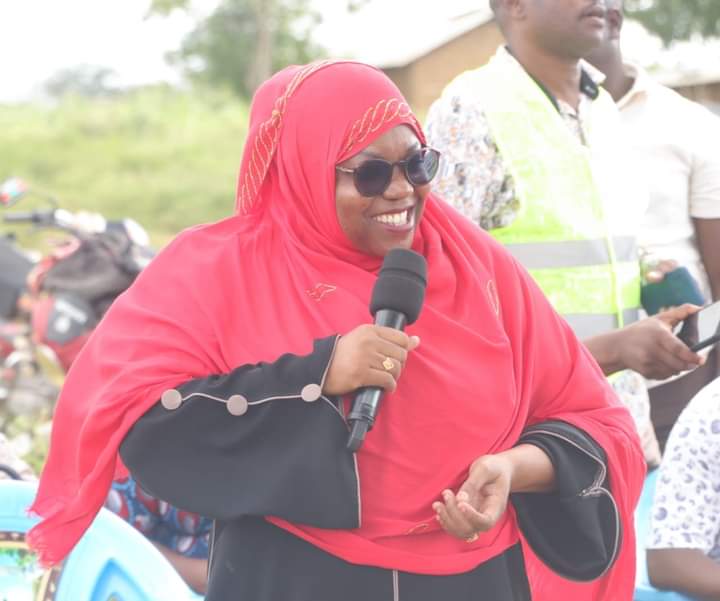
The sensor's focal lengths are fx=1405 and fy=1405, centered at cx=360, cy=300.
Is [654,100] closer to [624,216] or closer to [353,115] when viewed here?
[624,216]

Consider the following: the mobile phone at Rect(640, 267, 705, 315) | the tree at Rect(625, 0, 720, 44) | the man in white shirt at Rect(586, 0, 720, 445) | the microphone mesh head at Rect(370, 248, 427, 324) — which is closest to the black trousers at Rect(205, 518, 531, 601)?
the microphone mesh head at Rect(370, 248, 427, 324)

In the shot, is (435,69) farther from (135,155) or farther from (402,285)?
(135,155)

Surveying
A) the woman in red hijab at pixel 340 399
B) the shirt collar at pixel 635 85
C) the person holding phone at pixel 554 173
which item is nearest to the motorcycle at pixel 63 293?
the shirt collar at pixel 635 85

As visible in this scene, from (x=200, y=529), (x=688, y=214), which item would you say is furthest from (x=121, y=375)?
(x=688, y=214)

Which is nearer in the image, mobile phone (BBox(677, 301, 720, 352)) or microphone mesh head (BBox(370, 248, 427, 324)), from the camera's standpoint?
microphone mesh head (BBox(370, 248, 427, 324))

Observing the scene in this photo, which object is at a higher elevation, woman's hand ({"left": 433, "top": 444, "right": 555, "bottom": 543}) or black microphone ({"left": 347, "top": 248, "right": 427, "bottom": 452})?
black microphone ({"left": 347, "top": 248, "right": 427, "bottom": 452})

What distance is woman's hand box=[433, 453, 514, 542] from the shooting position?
219 centimetres

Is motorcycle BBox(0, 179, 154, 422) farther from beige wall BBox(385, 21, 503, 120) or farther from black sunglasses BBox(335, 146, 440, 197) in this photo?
black sunglasses BBox(335, 146, 440, 197)

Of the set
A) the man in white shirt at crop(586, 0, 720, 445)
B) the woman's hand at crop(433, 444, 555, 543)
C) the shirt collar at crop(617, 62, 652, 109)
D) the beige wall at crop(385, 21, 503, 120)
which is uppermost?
the woman's hand at crop(433, 444, 555, 543)

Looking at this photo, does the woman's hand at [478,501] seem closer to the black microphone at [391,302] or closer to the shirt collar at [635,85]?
the black microphone at [391,302]

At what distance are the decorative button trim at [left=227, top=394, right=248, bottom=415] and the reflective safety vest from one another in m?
1.29

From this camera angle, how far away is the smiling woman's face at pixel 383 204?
234cm

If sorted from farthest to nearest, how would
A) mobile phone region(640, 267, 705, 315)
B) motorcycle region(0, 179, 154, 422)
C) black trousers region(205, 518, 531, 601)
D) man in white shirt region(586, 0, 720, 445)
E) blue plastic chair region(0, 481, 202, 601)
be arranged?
motorcycle region(0, 179, 154, 422)
man in white shirt region(586, 0, 720, 445)
mobile phone region(640, 267, 705, 315)
blue plastic chair region(0, 481, 202, 601)
black trousers region(205, 518, 531, 601)

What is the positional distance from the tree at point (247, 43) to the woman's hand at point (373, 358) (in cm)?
2107
